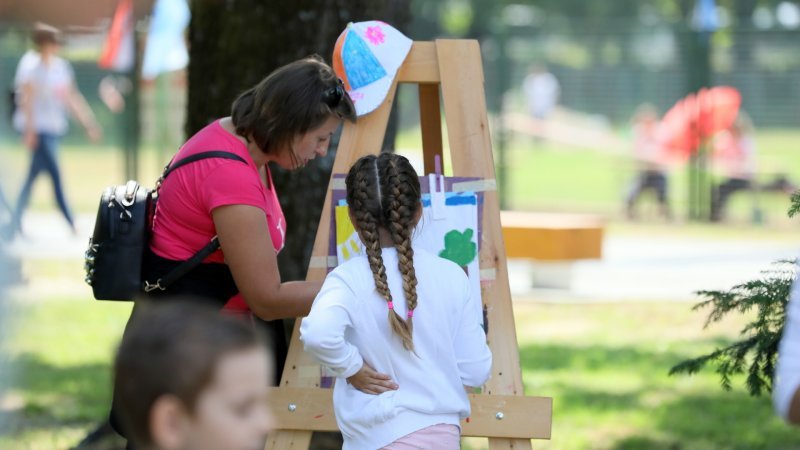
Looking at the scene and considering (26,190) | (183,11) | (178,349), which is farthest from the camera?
(183,11)

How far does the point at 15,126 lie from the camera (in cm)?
1309

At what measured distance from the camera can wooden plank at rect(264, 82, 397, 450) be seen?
379 centimetres

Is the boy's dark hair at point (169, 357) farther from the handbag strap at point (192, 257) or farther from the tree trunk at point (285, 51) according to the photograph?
the tree trunk at point (285, 51)

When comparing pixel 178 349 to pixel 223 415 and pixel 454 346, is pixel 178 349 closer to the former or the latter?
pixel 223 415

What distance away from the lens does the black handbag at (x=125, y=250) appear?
337 centimetres

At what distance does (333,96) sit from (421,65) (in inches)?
23.7

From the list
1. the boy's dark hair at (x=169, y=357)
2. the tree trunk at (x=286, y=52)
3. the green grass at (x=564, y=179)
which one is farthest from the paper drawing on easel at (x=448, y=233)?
the green grass at (x=564, y=179)

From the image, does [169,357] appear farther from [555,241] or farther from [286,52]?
[555,241]

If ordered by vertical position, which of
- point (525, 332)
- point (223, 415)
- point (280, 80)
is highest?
point (280, 80)

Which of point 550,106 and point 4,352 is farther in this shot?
point 550,106

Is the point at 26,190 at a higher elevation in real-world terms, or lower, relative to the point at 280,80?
lower

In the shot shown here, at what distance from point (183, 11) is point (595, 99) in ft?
20.4

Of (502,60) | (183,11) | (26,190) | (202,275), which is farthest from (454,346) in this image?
(502,60)

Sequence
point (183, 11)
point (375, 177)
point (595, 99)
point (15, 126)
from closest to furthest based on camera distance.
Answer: point (375, 177)
point (15, 126)
point (183, 11)
point (595, 99)
